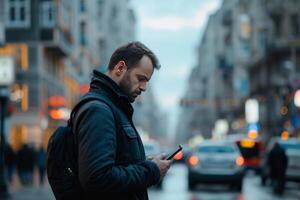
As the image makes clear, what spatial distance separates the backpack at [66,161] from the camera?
4.38 meters

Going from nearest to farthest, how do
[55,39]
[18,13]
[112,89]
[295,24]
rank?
[112,89] → [18,13] → [55,39] → [295,24]

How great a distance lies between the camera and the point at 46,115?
197 feet

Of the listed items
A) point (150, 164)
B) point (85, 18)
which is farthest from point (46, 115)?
point (150, 164)

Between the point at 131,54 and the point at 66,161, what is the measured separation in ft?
2.19

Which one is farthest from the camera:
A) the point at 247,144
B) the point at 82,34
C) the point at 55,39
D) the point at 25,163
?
the point at 82,34

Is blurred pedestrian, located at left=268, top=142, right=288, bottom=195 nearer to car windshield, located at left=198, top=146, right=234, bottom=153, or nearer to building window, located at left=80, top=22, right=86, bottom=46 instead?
car windshield, located at left=198, top=146, right=234, bottom=153

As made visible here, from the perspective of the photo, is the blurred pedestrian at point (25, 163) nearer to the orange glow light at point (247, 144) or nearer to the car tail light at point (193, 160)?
the car tail light at point (193, 160)

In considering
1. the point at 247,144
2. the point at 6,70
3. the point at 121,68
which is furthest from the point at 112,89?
the point at 247,144

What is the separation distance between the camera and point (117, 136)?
4418 mm

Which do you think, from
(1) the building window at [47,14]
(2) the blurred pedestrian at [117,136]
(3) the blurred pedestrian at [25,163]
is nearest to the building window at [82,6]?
(1) the building window at [47,14]

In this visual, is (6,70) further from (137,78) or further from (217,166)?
(137,78)

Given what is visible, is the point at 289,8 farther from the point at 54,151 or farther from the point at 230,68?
the point at 54,151

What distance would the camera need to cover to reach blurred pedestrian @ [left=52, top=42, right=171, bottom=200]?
13.8ft

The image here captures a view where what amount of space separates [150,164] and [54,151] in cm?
50
